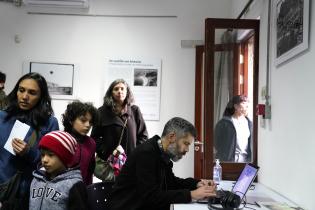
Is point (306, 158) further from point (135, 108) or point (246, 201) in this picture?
point (135, 108)

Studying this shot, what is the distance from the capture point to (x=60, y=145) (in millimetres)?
1580

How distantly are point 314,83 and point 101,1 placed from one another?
9.90 ft

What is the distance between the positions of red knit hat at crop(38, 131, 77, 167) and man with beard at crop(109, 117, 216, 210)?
38 cm

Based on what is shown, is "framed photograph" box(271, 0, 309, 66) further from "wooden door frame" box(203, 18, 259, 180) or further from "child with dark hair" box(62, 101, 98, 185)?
"child with dark hair" box(62, 101, 98, 185)

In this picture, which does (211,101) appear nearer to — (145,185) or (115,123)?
(115,123)

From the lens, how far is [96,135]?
118 inches

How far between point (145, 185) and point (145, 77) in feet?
7.85

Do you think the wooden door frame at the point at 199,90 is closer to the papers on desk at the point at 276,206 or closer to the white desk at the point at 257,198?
the white desk at the point at 257,198

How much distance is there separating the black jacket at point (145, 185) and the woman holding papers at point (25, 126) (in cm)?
47

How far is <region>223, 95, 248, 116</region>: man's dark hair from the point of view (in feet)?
10.0

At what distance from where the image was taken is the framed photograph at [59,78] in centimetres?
411

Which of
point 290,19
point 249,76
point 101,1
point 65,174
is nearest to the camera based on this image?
point 65,174

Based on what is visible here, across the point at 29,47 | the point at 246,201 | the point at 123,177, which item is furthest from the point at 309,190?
the point at 29,47

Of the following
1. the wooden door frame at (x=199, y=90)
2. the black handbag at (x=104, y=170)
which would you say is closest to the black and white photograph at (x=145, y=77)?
the wooden door frame at (x=199, y=90)
